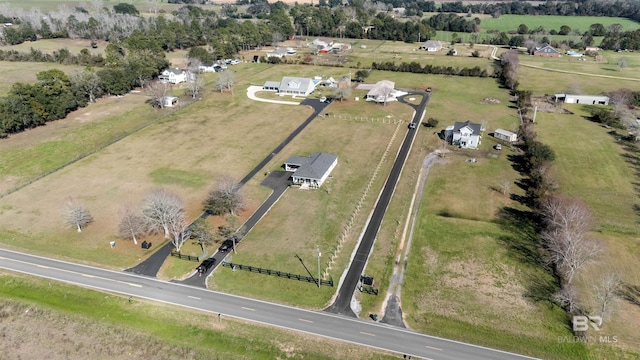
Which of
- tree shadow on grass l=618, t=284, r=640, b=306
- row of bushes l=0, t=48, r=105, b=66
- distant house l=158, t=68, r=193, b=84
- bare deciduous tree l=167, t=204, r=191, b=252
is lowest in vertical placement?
tree shadow on grass l=618, t=284, r=640, b=306

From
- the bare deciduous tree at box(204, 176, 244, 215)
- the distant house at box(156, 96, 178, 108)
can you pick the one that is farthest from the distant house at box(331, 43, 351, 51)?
the bare deciduous tree at box(204, 176, 244, 215)

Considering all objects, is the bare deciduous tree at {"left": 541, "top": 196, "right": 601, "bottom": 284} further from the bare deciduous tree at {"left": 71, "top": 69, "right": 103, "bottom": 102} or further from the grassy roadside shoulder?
the bare deciduous tree at {"left": 71, "top": 69, "right": 103, "bottom": 102}

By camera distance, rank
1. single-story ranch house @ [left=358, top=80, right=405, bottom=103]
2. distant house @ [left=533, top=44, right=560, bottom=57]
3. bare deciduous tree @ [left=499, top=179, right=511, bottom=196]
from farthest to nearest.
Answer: distant house @ [left=533, top=44, right=560, bottom=57], single-story ranch house @ [left=358, top=80, right=405, bottom=103], bare deciduous tree @ [left=499, top=179, right=511, bottom=196]

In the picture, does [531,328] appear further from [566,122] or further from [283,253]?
[566,122]

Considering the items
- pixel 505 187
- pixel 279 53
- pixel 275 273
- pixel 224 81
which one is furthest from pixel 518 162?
pixel 279 53

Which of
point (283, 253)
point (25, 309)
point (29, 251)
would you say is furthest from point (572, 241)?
point (29, 251)
